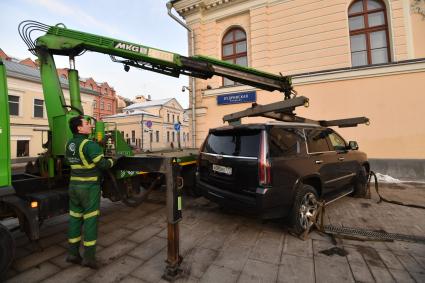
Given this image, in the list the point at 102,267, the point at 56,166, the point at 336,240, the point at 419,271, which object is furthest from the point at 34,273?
the point at 419,271

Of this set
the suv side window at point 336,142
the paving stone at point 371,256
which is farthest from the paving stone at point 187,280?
the suv side window at point 336,142

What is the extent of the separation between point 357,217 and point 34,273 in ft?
17.7

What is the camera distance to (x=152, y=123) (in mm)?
39250

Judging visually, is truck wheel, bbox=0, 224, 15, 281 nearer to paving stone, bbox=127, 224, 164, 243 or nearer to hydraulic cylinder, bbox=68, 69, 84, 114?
paving stone, bbox=127, 224, 164, 243

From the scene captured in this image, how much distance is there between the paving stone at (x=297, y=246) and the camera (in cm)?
318

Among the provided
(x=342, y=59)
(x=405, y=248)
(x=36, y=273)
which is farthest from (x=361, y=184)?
(x=36, y=273)

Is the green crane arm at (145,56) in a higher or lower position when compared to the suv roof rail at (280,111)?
higher

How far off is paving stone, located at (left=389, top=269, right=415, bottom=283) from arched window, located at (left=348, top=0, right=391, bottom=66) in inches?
344

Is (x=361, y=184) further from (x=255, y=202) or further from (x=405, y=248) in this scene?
(x=255, y=202)

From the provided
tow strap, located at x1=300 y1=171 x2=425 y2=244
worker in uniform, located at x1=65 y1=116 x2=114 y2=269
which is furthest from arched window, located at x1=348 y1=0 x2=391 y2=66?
worker in uniform, located at x1=65 y1=116 x2=114 y2=269

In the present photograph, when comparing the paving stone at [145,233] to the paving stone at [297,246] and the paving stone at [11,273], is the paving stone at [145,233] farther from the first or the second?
the paving stone at [297,246]

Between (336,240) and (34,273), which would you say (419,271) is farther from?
(34,273)

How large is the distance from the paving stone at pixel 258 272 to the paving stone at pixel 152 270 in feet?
3.25

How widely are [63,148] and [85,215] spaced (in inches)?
63.3
